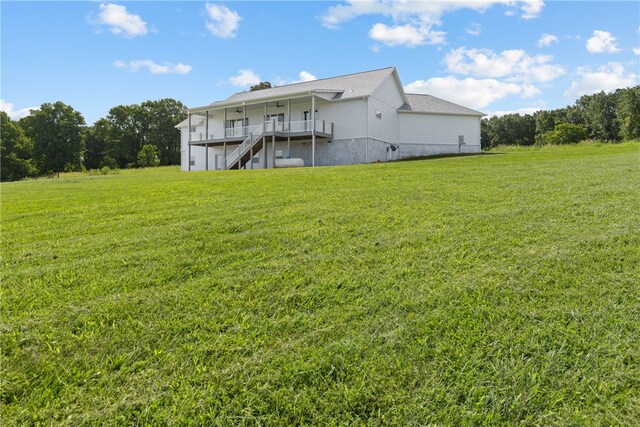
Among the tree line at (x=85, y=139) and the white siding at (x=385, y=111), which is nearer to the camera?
the white siding at (x=385, y=111)

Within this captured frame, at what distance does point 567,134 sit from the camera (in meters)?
47.0

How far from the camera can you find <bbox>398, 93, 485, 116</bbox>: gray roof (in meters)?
25.0

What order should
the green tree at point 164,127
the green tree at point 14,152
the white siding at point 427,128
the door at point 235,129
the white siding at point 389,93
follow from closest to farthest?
the white siding at point 389,93 → the door at point 235,129 → the white siding at point 427,128 → the green tree at point 14,152 → the green tree at point 164,127

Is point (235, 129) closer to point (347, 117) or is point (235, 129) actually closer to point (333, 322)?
point (347, 117)

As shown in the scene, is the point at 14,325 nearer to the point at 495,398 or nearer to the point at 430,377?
the point at 430,377

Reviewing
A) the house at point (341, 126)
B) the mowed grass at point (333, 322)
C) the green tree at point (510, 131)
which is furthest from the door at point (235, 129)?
the green tree at point (510, 131)

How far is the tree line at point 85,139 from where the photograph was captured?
43.5 metres

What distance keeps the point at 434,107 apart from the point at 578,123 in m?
42.1

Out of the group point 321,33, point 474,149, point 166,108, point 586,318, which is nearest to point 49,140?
point 166,108

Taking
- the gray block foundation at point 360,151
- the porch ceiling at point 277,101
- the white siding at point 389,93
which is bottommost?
the gray block foundation at point 360,151

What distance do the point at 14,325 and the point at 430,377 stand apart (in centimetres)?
280

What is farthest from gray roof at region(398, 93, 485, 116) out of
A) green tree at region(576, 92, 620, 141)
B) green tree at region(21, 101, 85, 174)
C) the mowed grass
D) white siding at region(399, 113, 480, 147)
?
green tree at region(21, 101, 85, 174)

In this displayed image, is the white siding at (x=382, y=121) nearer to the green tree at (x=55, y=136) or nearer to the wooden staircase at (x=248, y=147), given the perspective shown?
the wooden staircase at (x=248, y=147)

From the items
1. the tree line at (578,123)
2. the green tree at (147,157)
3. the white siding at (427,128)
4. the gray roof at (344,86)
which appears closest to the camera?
the gray roof at (344,86)
